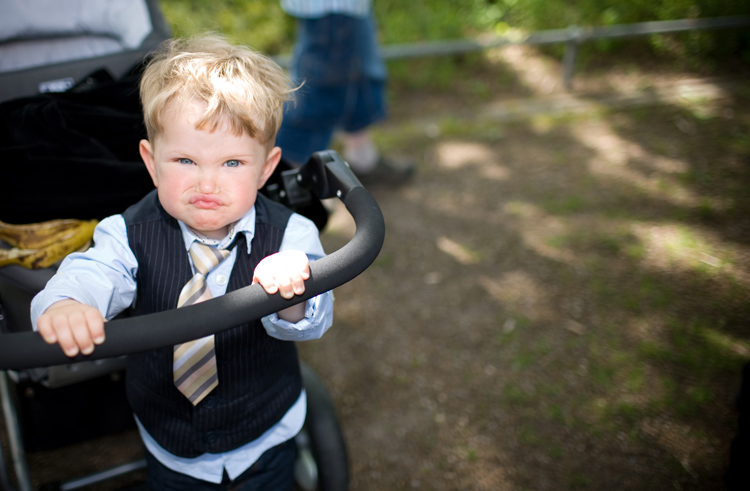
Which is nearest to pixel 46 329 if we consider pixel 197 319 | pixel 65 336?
pixel 65 336

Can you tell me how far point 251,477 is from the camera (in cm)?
133

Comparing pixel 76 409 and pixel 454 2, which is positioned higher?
pixel 454 2

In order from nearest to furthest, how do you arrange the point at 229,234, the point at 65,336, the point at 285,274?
the point at 65,336
the point at 285,274
the point at 229,234

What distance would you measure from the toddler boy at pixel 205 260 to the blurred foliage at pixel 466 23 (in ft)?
10.1

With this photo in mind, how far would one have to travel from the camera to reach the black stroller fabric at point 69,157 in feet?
4.19

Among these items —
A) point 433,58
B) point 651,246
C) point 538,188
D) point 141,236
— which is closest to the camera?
point 141,236

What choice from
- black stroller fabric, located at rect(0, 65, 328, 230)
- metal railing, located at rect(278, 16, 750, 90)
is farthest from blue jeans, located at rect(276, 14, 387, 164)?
black stroller fabric, located at rect(0, 65, 328, 230)

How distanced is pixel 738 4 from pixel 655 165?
5.01 ft

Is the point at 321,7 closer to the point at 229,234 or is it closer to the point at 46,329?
the point at 229,234

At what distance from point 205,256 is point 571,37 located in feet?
11.4

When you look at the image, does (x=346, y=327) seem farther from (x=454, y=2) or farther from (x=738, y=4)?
(x=738, y=4)

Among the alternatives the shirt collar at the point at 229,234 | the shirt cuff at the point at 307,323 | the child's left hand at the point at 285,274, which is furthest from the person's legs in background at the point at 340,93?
the child's left hand at the point at 285,274

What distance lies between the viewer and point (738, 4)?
12.4 ft

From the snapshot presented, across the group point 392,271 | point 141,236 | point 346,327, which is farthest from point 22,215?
point 392,271
